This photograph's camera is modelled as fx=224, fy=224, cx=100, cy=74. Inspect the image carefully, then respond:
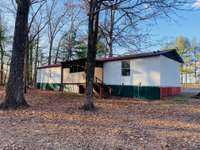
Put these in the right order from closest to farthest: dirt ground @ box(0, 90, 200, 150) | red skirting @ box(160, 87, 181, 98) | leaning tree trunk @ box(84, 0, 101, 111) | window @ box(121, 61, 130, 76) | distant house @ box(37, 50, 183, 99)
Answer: dirt ground @ box(0, 90, 200, 150) → leaning tree trunk @ box(84, 0, 101, 111) → distant house @ box(37, 50, 183, 99) → red skirting @ box(160, 87, 181, 98) → window @ box(121, 61, 130, 76)

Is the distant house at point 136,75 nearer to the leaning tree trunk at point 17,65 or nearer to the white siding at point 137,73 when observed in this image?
the white siding at point 137,73

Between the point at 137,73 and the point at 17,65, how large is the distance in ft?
28.2

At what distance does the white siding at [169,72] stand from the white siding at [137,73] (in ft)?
1.84

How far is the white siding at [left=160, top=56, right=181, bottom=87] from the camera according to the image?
1495 centimetres

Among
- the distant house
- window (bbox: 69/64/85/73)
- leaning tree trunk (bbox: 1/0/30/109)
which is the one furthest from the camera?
window (bbox: 69/64/85/73)

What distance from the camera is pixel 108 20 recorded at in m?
18.0

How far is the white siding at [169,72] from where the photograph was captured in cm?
1495

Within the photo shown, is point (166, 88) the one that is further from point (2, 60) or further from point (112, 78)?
point (2, 60)

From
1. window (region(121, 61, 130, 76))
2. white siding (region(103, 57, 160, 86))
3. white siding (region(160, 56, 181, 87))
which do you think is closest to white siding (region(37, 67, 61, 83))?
white siding (region(103, 57, 160, 86))

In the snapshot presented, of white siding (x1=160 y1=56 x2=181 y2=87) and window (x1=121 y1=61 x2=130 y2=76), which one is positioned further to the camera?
window (x1=121 y1=61 x2=130 y2=76)

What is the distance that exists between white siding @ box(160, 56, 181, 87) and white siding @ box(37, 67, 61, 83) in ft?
36.0

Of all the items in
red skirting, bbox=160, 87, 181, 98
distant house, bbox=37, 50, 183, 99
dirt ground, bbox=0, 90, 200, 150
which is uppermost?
distant house, bbox=37, 50, 183, 99

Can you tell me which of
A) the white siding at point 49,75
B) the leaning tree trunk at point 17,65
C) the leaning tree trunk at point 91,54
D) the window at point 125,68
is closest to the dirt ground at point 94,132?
the leaning tree trunk at point 17,65

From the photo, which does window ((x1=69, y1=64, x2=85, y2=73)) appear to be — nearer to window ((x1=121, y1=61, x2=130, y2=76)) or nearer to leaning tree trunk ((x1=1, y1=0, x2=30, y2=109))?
window ((x1=121, y1=61, x2=130, y2=76))
